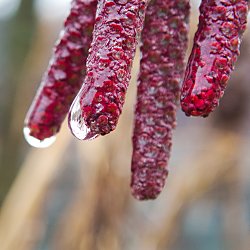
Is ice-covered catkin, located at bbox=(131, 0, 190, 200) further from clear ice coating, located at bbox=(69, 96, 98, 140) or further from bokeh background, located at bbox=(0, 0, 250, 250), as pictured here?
bokeh background, located at bbox=(0, 0, 250, 250)

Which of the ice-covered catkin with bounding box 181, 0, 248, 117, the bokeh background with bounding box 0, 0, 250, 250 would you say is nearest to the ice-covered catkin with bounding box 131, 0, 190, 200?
the ice-covered catkin with bounding box 181, 0, 248, 117

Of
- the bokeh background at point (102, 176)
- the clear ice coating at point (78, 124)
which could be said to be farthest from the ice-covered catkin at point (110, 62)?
the bokeh background at point (102, 176)

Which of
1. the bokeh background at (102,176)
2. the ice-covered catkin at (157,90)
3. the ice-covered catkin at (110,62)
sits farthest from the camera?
the bokeh background at (102,176)

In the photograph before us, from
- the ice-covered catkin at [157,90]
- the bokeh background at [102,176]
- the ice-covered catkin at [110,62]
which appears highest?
the ice-covered catkin at [110,62]

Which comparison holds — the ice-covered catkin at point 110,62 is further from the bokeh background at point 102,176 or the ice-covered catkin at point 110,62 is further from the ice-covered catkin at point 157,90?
the bokeh background at point 102,176

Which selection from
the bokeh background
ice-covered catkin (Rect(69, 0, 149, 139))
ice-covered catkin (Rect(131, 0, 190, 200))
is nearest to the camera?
ice-covered catkin (Rect(69, 0, 149, 139))

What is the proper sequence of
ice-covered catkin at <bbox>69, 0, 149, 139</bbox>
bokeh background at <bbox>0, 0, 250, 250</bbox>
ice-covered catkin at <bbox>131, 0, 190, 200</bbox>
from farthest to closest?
bokeh background at <bbox>0, 0, 250, 250</bbox> < ice-covered catkin at <bbox>131, 0, 190, 200</bbox> < ice-covered catkin at <bbox>69, 0, 149, 139</bbox>

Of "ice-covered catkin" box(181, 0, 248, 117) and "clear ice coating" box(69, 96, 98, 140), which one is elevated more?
"ice-covered catkin" box(181, 0, 248, 117)
